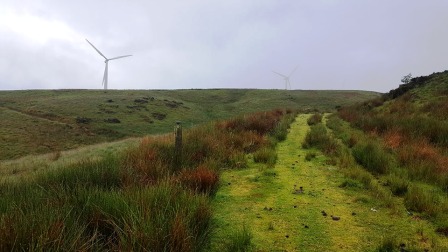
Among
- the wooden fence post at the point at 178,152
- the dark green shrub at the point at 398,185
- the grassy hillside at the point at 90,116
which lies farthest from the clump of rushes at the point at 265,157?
the grassy hillside at the point at 90,116

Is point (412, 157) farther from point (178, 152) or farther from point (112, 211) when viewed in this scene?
point (112, 211)

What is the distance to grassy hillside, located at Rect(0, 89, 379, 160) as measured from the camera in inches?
1611

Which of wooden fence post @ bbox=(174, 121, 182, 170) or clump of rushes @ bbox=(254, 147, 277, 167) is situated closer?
wooden fence post @ bbox=(174, 121, 182, 170)

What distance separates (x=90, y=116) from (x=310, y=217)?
2171 inches

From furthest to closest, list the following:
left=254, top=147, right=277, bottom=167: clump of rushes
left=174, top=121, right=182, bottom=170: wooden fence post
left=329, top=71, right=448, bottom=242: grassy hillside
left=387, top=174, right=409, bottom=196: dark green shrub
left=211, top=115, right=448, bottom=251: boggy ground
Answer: left=254, top=147, right=277, bottom=167: clump of rushes
left=174, top=121, right=182, bottom=170: wooden fence post
left=387, top=174, right=409, bottom=196: dark green shrub
left=329, top=71, right=448, bottom=242: grassy hillside
left=211, top=115, right=448, bottom=251: boggy ground

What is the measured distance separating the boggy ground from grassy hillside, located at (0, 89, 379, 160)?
33104 mm

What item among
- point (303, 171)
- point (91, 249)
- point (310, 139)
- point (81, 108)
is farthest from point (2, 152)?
point (91, 249)

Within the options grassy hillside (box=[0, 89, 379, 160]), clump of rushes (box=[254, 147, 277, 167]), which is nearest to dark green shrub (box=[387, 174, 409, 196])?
clump of rushes (box=[254, 147, 277, 167])

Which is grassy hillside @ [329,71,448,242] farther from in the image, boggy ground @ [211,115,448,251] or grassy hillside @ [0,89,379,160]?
grassy hillside @ [0,89,379,160]

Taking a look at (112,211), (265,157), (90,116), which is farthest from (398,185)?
(90,116)

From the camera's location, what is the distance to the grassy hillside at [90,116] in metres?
40.9

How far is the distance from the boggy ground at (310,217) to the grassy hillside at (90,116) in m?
33.1

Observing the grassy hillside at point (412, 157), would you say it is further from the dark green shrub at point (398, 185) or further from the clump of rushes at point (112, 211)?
the clump of rushes at point (112, 211)

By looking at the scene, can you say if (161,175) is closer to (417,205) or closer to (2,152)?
(417,205)
